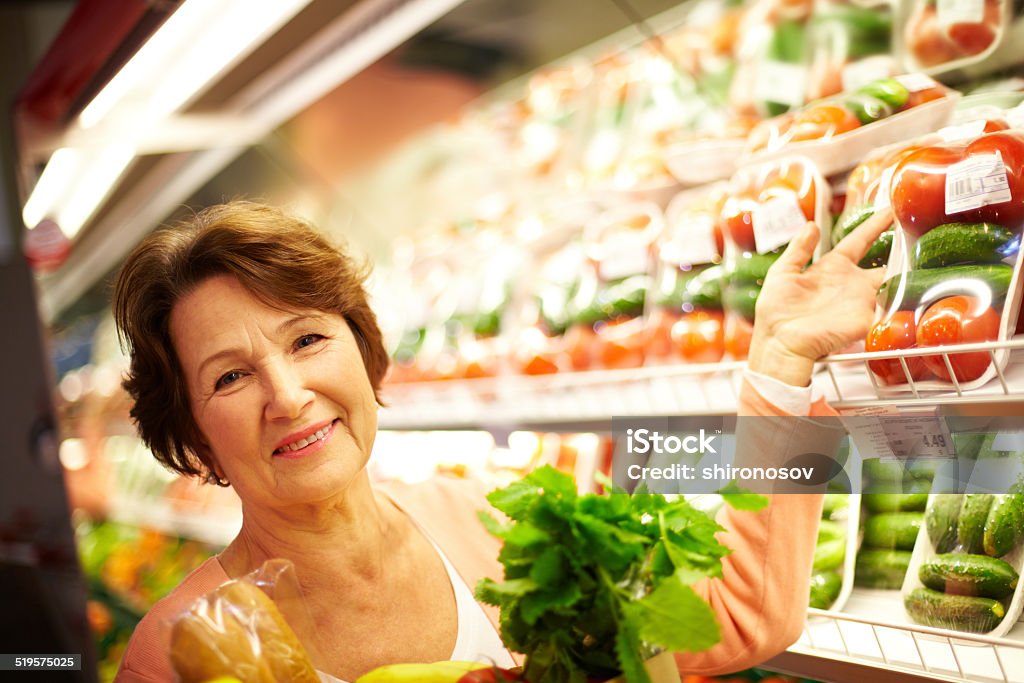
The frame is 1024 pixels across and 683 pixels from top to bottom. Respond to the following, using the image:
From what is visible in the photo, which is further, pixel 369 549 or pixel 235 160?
pixel 235 160

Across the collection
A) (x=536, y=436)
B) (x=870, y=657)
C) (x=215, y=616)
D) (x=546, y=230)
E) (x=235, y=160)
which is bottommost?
(x=870, y=657)

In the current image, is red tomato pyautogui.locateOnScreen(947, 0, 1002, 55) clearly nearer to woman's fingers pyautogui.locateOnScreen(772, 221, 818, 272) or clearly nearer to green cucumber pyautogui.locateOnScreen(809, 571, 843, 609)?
woman's fingers pyautogui.locateOnScreen(772, 221, 818, 272)

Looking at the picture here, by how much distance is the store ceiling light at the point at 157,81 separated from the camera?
187 cm

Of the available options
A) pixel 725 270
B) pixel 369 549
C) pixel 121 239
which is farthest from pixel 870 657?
pixel 121 239

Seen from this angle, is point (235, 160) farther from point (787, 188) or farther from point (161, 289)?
point (787, 188)

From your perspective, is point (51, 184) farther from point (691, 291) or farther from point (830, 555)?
point (830, 555)

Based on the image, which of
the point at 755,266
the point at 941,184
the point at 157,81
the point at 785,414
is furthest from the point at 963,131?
the point at 157,81

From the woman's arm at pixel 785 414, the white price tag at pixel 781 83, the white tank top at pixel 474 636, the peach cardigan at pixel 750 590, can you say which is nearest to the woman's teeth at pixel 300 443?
the peach cardigan at pixel 750 590

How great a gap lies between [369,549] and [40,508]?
2.81 metres

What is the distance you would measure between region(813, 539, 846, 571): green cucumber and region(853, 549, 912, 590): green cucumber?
30mm

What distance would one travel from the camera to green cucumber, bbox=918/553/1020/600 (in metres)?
1.09

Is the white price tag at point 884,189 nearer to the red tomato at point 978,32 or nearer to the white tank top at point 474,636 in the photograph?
the red tomato at point 978,32

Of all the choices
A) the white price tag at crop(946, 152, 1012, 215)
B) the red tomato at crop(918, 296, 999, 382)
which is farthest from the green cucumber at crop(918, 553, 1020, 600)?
the white price tag at crop(946, 152, 1012, 215)

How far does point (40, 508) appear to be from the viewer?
3.55 metres
